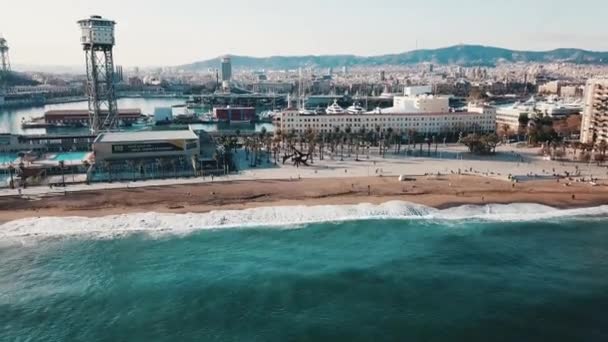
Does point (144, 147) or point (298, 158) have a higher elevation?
point (144, 147)

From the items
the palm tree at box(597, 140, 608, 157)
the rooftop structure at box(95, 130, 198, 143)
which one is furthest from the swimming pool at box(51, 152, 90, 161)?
the palm tree at box(597, 140, 608, 157)

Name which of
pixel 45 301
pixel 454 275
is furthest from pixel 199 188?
pixel 454 275

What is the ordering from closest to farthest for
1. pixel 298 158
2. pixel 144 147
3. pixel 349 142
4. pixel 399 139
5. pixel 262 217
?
pixel 262 217
pixel 144 147
pixel 298 158
pixel 349 142
pixel 399 139

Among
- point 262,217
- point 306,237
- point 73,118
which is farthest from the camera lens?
point 73,118

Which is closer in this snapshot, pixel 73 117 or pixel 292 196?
pixel 292 196

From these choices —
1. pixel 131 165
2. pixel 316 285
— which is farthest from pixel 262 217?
pixel 131 165

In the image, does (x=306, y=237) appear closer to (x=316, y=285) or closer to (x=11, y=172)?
(x=316, y=285)

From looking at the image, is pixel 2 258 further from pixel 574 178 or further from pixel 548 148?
pixel 548 148

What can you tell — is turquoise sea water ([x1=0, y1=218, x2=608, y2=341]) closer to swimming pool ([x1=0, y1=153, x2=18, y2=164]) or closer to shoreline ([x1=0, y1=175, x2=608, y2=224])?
shoreline ([x1=0, y1=175, x2=608, y2=224])
